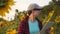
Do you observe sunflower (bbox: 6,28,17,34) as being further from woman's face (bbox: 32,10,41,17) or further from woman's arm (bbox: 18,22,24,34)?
woman's face (bbox: 32,10,41,17)

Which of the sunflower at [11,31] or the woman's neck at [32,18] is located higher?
the woman's neck at [32,18]

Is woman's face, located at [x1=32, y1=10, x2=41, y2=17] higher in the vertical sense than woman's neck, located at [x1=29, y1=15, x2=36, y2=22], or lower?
higher

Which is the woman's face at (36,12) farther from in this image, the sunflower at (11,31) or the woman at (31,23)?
the sunflower at (11,31)

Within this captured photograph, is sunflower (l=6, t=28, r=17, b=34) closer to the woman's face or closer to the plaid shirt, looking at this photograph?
the plaid shirt

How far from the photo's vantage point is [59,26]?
1043 millimetres

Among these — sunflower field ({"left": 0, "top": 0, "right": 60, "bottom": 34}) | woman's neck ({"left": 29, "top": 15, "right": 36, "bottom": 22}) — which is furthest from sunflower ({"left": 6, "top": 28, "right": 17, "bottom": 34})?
woman's neck ({"left": 29, "top": 15, "right": 36, "bottom": 22})

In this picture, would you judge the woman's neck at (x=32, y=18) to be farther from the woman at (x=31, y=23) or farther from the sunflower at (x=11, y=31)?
the sunflower at (x=11, y=31)

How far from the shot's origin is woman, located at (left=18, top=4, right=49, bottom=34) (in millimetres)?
986

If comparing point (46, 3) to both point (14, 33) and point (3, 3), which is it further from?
point (3, 3)

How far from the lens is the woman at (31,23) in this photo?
99cm

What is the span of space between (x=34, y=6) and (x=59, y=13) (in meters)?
0.16

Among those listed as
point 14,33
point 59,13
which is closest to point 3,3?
point 14,33

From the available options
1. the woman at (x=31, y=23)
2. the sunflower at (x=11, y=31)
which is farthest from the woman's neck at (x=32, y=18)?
the sunflower at (x=11, y=31)

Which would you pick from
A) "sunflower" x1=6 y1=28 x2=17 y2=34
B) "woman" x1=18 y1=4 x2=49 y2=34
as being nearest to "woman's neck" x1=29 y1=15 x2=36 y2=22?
"woman" x1=18 y1=4 x2=49 y2=34
